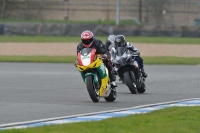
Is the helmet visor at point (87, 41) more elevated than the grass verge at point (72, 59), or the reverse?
the helmet visor at point (87, 41)

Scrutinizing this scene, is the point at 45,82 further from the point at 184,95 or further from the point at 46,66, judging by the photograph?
the point at 46,66

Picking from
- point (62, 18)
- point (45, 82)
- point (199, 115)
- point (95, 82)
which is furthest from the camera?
point (62, 18)

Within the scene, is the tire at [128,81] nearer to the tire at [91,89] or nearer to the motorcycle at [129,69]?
the motorcycle at [129,69]

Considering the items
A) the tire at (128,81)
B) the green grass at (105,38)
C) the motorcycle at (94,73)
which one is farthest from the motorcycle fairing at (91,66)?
A: the green grass at (105,38)

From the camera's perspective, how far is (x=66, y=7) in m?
53.3

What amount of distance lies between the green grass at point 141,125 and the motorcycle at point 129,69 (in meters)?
5.06

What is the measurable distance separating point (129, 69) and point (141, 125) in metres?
6.83

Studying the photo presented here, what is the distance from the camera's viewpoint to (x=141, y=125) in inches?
399

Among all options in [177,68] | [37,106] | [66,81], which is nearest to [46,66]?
[177,68]

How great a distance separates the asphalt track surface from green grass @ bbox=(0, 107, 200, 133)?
1387mm

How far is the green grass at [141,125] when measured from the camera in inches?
374

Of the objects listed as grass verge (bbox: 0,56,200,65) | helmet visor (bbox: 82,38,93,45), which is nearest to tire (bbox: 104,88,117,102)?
helmet visor (bbox: 82,38,93,45)

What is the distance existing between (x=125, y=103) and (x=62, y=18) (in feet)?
127

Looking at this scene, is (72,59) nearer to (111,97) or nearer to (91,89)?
(111,97)
